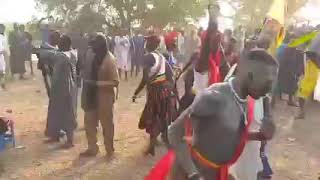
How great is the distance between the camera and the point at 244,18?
125ft

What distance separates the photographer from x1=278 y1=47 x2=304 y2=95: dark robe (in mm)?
10789

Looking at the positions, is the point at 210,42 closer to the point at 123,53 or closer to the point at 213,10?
the point at 213,10

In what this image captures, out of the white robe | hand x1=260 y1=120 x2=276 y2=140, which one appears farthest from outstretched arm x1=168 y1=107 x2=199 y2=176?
the white robe

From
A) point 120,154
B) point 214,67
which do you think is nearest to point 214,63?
point 214,67

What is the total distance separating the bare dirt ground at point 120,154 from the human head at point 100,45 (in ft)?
4.84

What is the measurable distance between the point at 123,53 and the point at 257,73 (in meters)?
13.1

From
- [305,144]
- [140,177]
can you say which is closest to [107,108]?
[140,177]

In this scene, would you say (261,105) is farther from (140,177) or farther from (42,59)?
(42,59)

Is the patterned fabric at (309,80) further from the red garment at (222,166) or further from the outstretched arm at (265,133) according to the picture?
the red garment at (222,166)

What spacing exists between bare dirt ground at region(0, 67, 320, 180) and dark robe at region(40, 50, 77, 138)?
13.8 inches

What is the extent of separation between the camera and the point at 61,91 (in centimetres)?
741

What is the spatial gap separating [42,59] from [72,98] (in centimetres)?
73

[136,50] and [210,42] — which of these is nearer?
[210,42]

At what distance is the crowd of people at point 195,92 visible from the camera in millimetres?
2824
